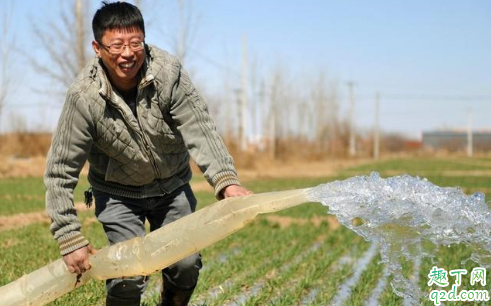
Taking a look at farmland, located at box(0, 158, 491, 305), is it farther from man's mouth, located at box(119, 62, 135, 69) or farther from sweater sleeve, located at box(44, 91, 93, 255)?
man's mouth, located at box(119, 62, 135, 69)

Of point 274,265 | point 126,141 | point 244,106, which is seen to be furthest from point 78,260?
point 244,106

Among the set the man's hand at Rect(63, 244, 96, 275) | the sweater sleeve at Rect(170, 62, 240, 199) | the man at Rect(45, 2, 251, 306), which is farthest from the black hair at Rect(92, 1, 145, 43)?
the man's hand at Rect(63, 244, 96, 275)

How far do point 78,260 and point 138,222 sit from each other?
0.40 m

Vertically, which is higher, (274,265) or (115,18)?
(115,18)

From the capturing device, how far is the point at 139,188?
3.57 metres

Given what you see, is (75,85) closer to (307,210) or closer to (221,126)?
(307,210)

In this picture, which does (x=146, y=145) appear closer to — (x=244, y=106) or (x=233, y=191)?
(x=233, y=191)

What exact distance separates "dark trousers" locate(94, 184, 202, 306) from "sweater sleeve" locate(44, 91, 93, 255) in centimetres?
26

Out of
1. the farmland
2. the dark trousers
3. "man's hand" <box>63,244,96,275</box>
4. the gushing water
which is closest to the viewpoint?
the gushing water

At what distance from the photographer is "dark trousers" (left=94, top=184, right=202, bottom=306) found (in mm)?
3477

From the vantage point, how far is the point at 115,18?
3.23 metres

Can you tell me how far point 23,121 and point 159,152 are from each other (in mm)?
31239

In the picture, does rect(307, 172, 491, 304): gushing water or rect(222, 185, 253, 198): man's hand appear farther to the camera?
rect(222, 185, 253, 198): man's hand

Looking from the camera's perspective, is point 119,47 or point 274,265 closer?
point 119,47
